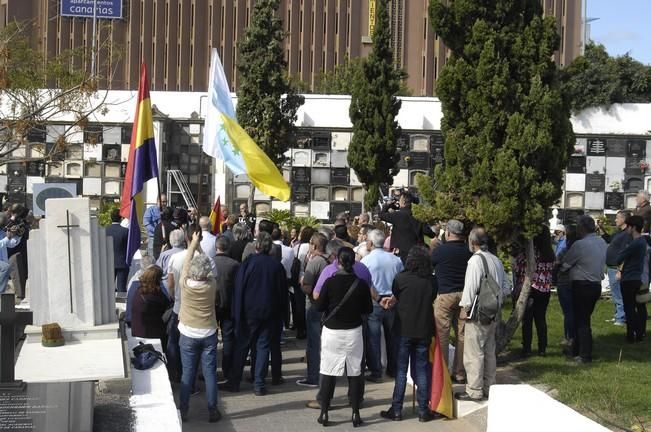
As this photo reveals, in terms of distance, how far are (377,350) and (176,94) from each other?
69.2 feet

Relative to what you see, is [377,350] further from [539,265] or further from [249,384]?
[539,265]

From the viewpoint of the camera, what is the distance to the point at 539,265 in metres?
11.2

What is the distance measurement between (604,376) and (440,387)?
6.90 ft

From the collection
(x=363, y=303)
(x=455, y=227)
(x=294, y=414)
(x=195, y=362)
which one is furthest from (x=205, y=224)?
(x=363, y=303)

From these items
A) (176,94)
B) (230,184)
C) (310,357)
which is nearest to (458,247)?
(310,357)

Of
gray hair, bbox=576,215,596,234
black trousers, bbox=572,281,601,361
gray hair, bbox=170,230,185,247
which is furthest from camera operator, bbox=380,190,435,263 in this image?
gray hair, bbox=170,230,185,247

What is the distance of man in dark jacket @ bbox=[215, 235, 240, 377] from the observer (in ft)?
34.2

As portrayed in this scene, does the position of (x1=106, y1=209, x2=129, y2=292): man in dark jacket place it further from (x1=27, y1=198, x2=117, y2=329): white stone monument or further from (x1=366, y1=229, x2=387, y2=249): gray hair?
(x1=27, y1=198, x2=117, y2=329): white stone monument

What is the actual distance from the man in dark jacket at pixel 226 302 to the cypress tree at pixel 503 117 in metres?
2.58

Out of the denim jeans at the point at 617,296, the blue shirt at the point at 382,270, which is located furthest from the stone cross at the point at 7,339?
the denim jeans at the point at 617,296

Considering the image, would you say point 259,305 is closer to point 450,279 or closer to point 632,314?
point 450,279

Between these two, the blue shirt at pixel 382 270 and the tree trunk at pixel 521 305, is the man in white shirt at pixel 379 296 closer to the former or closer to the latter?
the blue shirt at pixel 382 270

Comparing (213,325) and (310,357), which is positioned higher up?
(213,325)

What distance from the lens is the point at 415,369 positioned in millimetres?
9273
